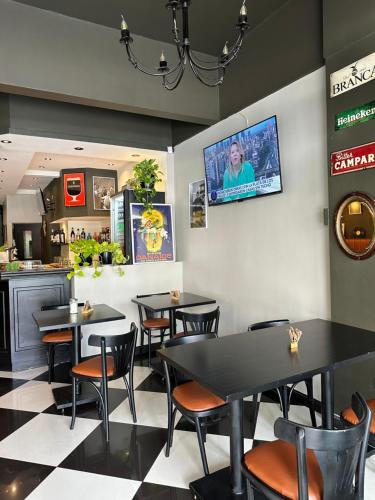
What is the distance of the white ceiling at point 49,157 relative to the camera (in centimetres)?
455

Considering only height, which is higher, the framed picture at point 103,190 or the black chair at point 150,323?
the framed picture at point 103,190

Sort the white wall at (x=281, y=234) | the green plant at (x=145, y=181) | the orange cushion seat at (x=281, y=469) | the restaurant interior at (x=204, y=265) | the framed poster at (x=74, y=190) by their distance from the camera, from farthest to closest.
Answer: the framed poster at (x=74, y=190) < the green plant at (x=145, y=181) < the white wall at (x=281, y=234) < the restaurant interior at (x=204, y=265) < the orange cushion seat at (x=281, y=469)

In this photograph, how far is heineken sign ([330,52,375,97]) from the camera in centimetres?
236

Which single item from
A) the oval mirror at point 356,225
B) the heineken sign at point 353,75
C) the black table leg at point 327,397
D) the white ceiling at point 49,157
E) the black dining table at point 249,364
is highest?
the white ceiling at point 49,157

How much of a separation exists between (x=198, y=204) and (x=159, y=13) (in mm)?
2106

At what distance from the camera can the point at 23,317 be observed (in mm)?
4090

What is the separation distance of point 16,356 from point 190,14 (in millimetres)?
4058

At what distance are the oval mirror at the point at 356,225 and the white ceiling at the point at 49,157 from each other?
128 inches

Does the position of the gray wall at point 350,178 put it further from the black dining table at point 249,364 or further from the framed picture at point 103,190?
the framed picture at point 103,190

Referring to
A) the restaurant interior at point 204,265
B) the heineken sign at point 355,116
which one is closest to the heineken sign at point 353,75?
the restaurant interior at point 204,265

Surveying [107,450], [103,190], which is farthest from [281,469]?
[103,190]

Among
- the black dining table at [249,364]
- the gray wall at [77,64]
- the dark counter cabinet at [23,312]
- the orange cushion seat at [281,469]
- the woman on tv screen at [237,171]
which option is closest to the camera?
the orange cushion seat at [281,469]

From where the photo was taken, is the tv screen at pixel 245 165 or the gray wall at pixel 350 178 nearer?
the gray wall at pixel 350 178

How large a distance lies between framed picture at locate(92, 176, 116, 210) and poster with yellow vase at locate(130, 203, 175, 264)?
2740 mm
